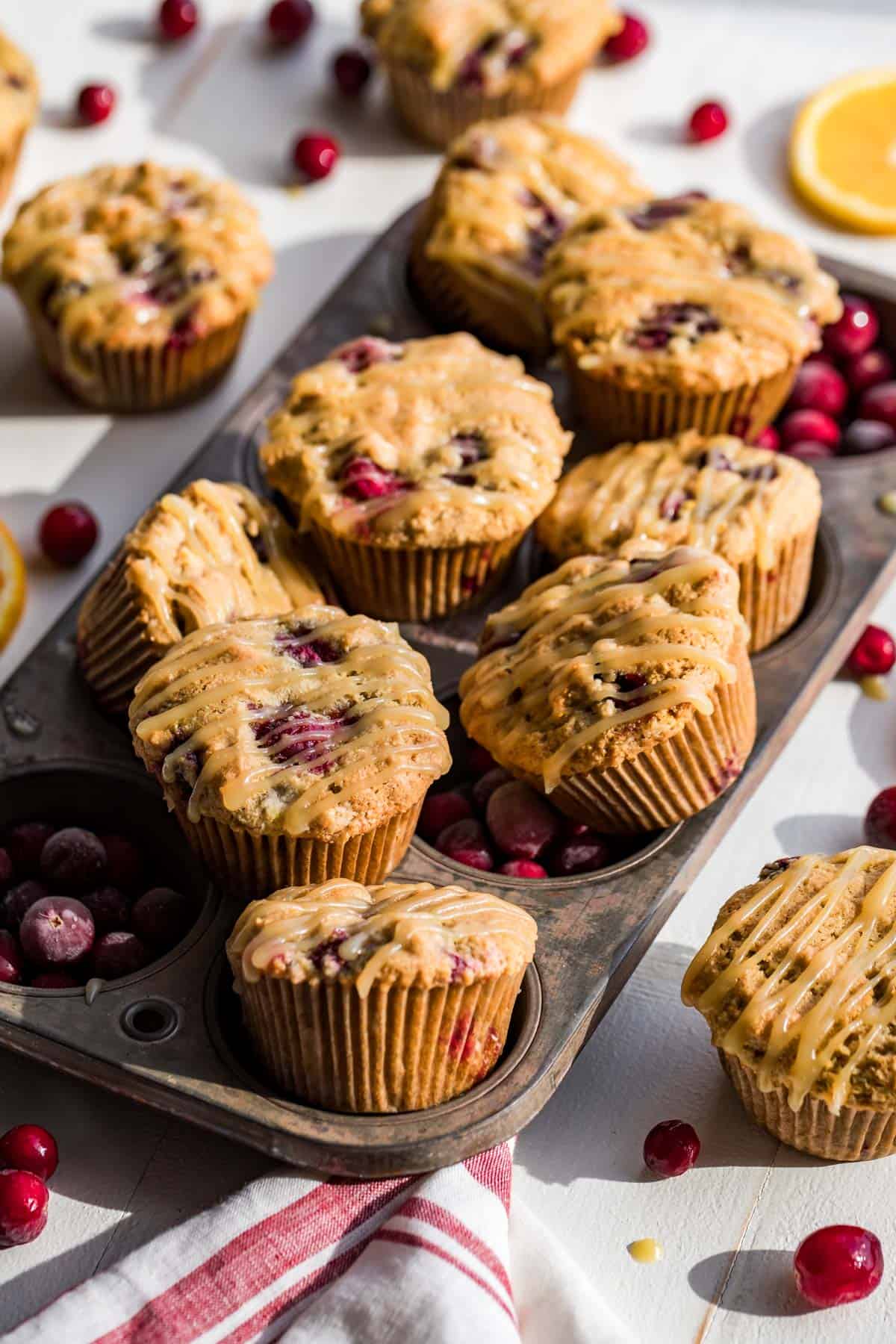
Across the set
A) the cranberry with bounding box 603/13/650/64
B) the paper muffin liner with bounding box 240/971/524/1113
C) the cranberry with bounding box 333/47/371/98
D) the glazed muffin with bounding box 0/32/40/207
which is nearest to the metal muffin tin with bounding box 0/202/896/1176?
the paper muffin liner with bounding box 240/971/524/1113

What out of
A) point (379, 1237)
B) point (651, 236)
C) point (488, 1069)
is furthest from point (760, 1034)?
point (651, 236)

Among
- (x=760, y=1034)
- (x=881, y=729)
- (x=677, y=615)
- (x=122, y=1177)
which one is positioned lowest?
(x=122, y=1177)

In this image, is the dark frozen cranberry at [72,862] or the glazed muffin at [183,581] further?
the glazed muffin at [183,581]

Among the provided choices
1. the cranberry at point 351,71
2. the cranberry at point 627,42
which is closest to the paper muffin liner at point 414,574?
the cranberry at point 351,71

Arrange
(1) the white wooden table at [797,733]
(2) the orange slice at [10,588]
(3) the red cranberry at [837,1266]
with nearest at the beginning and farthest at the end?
(3) the red cranberry at [837,1266], (1) the white wooden table at [797,733], (2) the orange slice at [10,588]

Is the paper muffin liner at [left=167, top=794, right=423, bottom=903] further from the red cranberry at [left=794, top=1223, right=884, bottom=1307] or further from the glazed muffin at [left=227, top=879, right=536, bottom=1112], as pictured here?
the red cranberry at [left=794, top=1223, right=884, bottom=1307]

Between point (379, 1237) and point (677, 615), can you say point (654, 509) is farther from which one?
point (379, 1237)

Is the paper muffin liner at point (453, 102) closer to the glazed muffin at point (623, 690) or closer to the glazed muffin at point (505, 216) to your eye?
the glazed muffin at point (505, 216)

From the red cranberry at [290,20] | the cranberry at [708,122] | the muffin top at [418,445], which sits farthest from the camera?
the red cranberry at [290,20]
